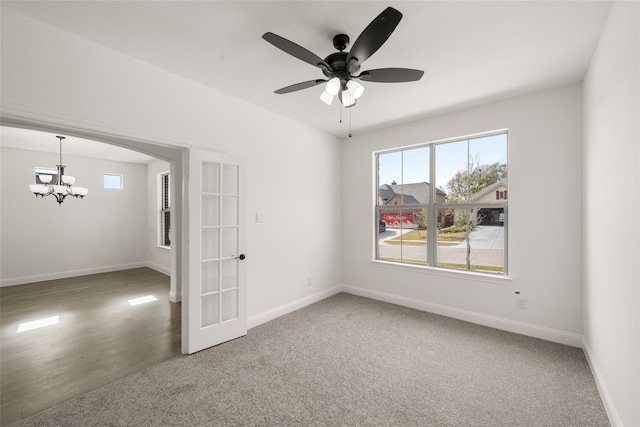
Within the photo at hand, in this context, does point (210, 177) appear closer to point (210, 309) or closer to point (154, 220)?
point (210, 309)

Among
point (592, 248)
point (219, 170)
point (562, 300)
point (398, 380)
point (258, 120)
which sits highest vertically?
point (258, 120)

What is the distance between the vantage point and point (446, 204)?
3.85 metres

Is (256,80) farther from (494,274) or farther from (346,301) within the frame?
(494,274)

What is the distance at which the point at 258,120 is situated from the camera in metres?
3.47

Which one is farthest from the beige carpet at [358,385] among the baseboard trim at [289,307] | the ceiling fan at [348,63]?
the ceiling fan at [348,63]

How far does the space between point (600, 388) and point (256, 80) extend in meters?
4.02

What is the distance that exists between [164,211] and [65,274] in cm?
235

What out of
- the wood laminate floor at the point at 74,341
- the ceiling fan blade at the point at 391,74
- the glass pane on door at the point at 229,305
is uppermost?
the ceiling fan blade at the point at 391,74

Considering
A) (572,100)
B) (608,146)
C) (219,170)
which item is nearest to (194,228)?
(219,170)

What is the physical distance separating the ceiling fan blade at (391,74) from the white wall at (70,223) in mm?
7154

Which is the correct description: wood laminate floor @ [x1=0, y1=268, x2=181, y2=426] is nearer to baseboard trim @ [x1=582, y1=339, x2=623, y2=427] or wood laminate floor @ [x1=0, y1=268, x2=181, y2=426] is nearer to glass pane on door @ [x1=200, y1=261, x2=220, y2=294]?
glass pane on door @ [x1=200, y1=261, x2=220, y2=294]

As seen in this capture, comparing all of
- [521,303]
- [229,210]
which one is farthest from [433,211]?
[229,210]

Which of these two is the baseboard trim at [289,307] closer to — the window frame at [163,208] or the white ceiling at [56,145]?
the window frame at [163,208]

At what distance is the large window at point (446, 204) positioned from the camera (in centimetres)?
346
